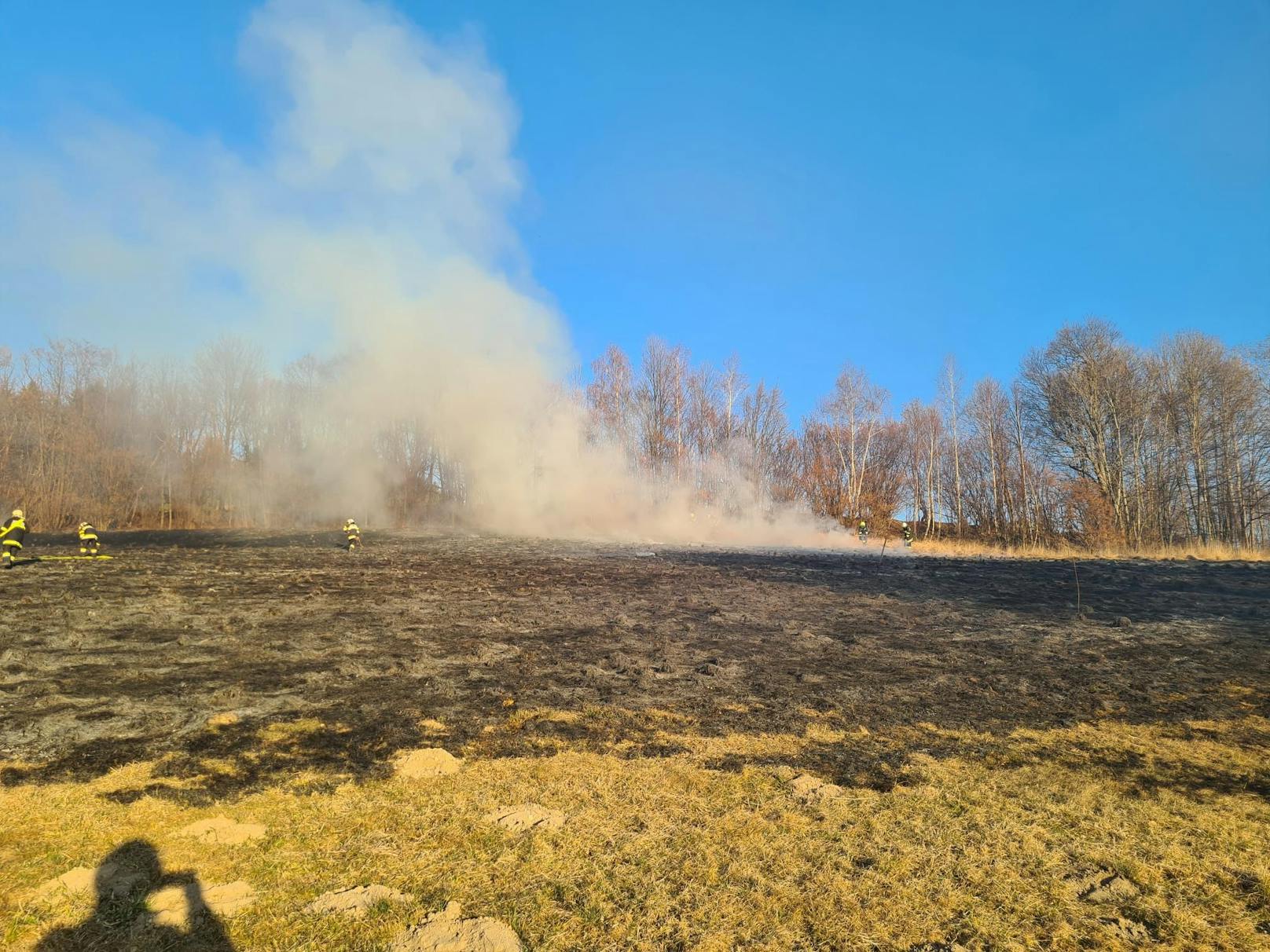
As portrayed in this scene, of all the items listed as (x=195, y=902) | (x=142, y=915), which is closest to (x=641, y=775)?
(x=195, y=902)

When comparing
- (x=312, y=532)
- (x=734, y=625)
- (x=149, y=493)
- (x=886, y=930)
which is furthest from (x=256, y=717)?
(x=149, y=493)

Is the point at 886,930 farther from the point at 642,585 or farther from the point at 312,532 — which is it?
the point at 312,532

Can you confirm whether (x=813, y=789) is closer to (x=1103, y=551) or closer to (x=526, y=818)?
(x=526, y=818)

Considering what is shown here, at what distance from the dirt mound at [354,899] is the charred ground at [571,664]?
6.30ft

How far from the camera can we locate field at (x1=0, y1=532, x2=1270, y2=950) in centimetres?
363

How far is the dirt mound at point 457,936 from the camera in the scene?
329 cm

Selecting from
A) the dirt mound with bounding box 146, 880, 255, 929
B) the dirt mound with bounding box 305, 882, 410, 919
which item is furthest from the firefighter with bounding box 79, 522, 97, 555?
the dirt mound with bounding box 305, 882, 410, 919

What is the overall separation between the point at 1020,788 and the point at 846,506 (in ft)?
156

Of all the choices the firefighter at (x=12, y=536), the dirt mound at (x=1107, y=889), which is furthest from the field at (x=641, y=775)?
the firefighter at (x=12, y=536)

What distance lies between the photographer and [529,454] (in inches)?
1465

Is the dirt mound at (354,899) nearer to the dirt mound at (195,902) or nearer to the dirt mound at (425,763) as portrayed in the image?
the dirt mound at (195,902)

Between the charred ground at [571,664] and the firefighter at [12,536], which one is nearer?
the charred ground at [571,664]

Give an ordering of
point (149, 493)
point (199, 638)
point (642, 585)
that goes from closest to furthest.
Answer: point (199, 638) < point (642, 585) < point (149, 493)

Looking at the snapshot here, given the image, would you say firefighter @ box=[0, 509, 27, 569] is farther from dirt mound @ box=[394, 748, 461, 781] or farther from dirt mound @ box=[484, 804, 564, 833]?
dirt mound @ box=[484, 804, 564, 833]
